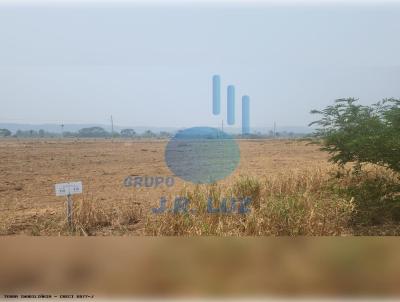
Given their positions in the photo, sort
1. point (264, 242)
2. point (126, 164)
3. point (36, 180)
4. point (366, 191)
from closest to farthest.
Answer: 1. point (264, 242)
2. point (366, 191)
3. point (36, 180)
4. point (126, 164)

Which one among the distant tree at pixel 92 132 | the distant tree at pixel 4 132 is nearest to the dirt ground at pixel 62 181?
the distant tree at pixel 4 132

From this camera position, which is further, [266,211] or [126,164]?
[126,164]

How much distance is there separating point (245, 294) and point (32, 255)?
156cm

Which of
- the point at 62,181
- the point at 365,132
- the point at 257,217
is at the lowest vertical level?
the point at 257,217

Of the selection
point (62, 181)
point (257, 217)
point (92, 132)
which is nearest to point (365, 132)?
point (257, 217)

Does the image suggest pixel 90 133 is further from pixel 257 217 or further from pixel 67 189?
pixel 257 217

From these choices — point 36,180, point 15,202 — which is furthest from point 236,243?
point 36,180

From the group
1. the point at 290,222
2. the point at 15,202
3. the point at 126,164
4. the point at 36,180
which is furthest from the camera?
the point at 126,164

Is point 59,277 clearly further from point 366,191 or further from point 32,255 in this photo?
point 366,191

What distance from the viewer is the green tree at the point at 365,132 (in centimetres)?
312

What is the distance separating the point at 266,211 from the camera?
2.95m

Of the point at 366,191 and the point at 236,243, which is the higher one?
the point at 366,191

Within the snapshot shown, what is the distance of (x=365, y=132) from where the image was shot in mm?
3352

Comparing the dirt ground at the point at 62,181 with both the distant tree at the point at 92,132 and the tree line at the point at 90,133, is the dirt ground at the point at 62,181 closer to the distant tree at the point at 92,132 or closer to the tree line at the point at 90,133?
the tree line at the point at 90,133
